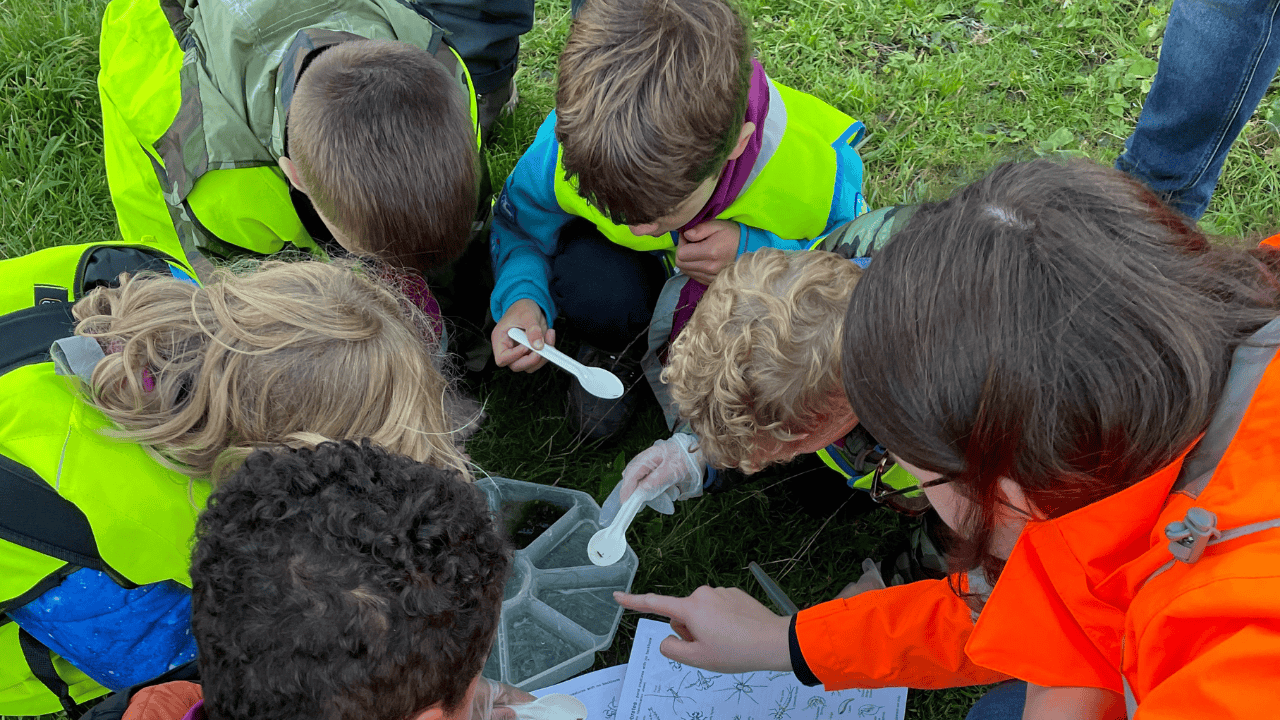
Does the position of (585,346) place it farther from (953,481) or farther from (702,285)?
(953,481)

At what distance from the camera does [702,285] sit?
174cm

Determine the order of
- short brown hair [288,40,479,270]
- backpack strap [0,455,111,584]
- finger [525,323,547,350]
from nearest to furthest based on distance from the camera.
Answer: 1. backpack strap [0,455,111,584]
2. short brown hair [288,40,479,270]
3. finger [525,323,547,350]

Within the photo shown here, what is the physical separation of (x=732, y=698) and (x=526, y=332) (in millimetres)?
822

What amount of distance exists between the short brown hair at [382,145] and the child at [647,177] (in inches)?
8.2

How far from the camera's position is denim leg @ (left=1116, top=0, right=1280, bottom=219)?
153 cm

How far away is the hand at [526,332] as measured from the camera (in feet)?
5.62

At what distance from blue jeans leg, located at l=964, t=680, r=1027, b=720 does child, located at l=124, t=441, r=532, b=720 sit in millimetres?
865

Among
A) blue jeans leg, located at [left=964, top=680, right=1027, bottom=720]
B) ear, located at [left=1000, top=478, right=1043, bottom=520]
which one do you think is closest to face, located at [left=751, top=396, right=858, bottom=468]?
ear, located at [left=1000, top=478, right=1043, bottom=520]

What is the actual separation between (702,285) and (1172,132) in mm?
1032

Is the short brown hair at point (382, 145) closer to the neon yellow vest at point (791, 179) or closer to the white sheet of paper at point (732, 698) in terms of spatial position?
the neon yellow vest at point (791, 179)

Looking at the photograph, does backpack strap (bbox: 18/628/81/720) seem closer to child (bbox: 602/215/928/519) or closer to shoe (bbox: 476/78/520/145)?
child (bbox: 602/215/928/519)

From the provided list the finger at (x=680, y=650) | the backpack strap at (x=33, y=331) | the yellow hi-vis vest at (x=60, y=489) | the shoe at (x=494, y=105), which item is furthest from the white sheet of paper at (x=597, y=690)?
the shoe at (x=494, y=105)

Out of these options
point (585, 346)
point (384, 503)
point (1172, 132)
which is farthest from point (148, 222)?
point (1172, 132)

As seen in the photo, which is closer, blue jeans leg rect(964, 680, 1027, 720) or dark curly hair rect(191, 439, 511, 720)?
dark curly hair rect(191, 439, 511, 720)
